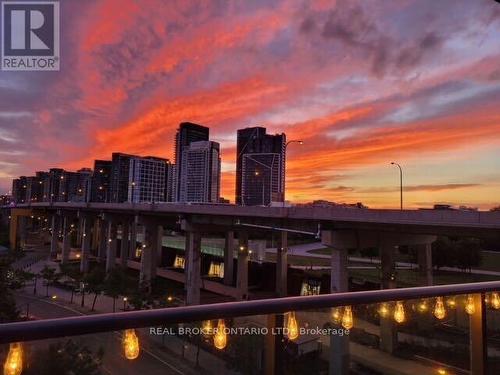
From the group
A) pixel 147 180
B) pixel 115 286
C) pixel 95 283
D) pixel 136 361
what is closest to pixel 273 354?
pixel 136 361

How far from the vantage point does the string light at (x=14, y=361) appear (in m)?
1.79

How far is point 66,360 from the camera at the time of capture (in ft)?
7.39

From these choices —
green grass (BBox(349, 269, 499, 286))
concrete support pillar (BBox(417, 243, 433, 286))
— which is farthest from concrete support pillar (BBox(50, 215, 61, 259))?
concrete support pillar (BBox(417, 243, 433, 286))

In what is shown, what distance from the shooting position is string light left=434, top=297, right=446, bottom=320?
10.1 feet

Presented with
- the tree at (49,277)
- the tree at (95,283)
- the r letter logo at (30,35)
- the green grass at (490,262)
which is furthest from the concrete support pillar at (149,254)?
the green grass at (490,262)

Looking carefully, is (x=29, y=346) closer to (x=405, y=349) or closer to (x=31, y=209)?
(x=405, y=349)

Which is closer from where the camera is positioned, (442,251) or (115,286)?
(115,286)

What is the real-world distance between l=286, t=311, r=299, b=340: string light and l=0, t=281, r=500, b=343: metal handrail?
0.16 m

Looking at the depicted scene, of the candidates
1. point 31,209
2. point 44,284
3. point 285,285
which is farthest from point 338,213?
point 31,209

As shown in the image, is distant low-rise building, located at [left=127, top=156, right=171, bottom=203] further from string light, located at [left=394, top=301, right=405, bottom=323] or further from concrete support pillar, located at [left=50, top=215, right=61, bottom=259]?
string light, located at [left=394, top=301, right=405, bottom=323]

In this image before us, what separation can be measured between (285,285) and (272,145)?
3533 centimetres

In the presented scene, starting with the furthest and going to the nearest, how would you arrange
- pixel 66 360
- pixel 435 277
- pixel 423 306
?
pixel 435 277
pixel 423 306
pixel 66 360

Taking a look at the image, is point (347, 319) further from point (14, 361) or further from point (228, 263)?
point (228, 263)

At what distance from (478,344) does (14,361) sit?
3.44 m
